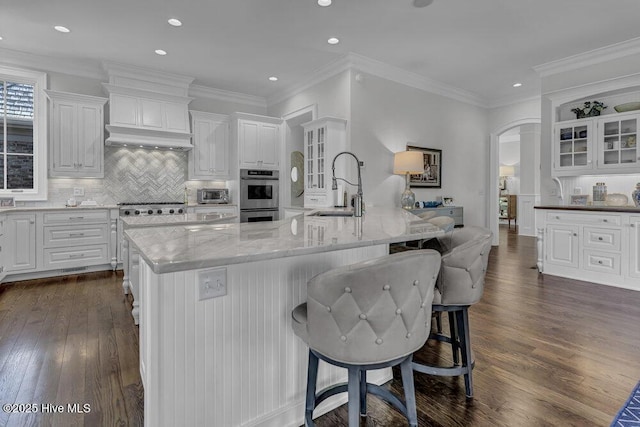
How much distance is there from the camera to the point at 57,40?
4145 millimetres

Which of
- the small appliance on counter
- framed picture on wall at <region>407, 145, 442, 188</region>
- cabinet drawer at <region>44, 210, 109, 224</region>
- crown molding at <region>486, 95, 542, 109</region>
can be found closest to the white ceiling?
crown molding at <region>486, 95, 542, 109</region>

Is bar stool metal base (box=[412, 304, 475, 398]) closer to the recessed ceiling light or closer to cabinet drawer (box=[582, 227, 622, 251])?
the recessed ceiling light

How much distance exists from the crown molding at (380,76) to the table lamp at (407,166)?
124cm

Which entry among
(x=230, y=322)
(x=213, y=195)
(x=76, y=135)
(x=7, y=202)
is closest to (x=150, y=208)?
(x=213, y=195)

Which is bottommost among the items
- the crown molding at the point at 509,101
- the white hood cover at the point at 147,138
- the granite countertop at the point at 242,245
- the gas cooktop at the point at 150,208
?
the granite countertop at the point at 242,245

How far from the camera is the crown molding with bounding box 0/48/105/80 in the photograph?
177 inches

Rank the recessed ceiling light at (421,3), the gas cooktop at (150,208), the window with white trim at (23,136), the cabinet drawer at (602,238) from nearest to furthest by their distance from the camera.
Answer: the recessed ceiling light at (421,3)
the cabinet drawer at (602,238)
the window with white trim at (23,136)
the gas cooktop at (150,208)

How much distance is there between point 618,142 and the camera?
425 cm

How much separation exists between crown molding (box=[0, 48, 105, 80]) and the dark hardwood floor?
10.4 ft

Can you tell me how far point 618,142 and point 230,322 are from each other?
17.3 feet

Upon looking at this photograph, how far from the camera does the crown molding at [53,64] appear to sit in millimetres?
4500

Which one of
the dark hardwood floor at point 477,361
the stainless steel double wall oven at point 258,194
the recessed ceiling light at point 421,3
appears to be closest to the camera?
the dark hardwood floor at point 477,361

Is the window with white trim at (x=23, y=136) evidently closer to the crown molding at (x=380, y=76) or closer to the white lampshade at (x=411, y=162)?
the crown molding at (x=380, y=76)

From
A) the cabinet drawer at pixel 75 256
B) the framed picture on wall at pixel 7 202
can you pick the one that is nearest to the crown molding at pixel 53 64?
the framed picture on wall at pixel 7 202
